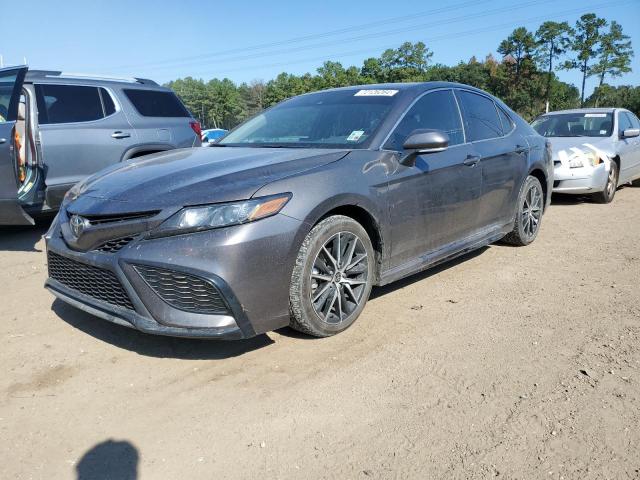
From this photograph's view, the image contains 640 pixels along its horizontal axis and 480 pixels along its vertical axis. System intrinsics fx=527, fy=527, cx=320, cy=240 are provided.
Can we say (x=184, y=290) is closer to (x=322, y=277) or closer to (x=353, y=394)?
(x=322, y=277)

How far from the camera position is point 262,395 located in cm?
265

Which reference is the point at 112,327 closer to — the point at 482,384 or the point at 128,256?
the point at 128,256

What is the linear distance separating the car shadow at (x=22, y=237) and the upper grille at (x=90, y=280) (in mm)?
2753

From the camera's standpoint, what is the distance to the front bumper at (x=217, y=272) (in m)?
2.67

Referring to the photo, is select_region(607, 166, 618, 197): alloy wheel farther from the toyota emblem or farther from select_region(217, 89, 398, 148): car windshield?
the toyota emblem

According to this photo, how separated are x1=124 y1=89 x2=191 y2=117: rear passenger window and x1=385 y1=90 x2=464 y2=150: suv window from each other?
4112mm

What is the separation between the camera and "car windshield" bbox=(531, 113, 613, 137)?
885 cm

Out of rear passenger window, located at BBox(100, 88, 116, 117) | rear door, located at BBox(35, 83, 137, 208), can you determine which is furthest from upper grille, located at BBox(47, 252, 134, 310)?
rear passenger window, located at BBox(100, 88, 116, 117)

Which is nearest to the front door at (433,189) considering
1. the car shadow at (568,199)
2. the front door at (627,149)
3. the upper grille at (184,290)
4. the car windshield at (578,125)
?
the upper grille at (184,290)

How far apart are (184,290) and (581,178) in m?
7.05

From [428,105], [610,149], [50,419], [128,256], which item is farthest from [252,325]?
[610,149]

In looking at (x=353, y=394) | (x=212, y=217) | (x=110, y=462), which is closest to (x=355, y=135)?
(x=212, y=217)

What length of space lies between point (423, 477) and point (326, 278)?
136cm

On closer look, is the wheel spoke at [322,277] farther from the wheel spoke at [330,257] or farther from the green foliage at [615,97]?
the green foliage at [615,97]
